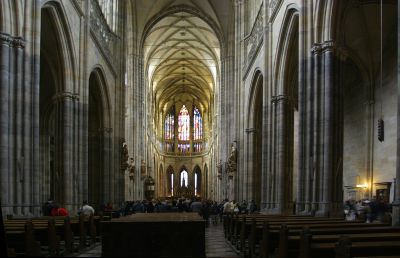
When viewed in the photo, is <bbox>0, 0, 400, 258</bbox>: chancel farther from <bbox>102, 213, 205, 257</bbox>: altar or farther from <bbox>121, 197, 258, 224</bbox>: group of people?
<bbox>121, 197, 258, 224</bbox>: group of people

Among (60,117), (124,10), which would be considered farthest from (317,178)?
(124,10)

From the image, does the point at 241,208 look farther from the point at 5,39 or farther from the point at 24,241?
the point at 24,241

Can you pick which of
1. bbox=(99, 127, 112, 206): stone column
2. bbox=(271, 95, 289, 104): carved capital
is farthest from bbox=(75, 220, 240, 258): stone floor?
bbox=(99, 127, 112, 206): stone column

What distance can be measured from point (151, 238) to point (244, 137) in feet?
68.6

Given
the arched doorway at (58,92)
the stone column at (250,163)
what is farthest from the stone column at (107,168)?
the stone column at (250,163)

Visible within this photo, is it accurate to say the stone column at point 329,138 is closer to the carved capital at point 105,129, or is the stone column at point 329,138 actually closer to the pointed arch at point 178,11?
the carved capital at point 105,129

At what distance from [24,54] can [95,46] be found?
9.33 metres

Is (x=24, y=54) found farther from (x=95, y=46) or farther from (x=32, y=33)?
(x=95, y=46)

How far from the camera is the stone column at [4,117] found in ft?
41.5

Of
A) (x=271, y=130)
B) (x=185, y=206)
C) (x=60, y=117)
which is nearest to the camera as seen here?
(x=60, y=117)

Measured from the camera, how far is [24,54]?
1375 centimetres

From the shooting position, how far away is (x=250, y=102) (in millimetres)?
28594

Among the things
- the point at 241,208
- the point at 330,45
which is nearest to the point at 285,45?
the point at 330,45

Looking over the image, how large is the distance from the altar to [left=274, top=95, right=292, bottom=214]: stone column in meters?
11.0
